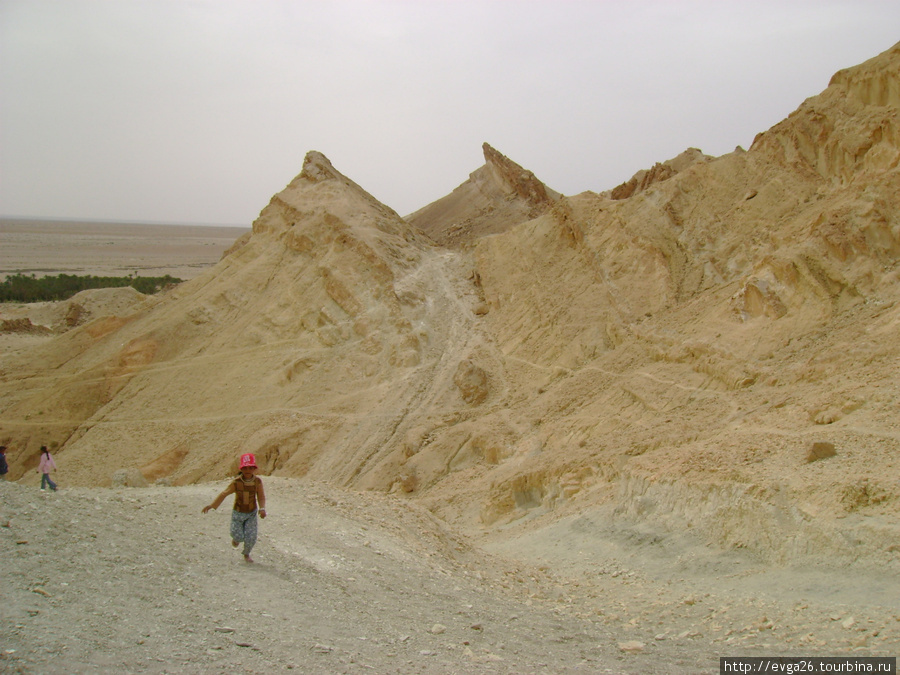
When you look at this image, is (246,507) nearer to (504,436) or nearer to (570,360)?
(504,436)

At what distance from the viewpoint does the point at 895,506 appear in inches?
239

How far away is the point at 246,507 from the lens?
602cm

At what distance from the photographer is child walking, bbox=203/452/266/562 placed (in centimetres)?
599

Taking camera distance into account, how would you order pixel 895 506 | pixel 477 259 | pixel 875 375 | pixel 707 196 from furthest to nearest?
pixel 477 259 < pixel 707 196 < pixel 875 375 < pixel 895 506

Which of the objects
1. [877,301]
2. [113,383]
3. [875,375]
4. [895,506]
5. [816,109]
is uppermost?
[816,109]

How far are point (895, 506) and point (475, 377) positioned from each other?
10.9 metres

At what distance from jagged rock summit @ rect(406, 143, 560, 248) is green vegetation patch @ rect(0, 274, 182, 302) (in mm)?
17146

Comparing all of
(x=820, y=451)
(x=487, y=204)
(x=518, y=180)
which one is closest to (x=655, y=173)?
(x=518, y=180)

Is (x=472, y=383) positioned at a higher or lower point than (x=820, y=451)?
lower

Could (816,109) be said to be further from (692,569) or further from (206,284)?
(206,284)

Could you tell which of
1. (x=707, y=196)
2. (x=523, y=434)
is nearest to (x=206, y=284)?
(x=523, y=434)

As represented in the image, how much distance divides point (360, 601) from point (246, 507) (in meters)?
1.25

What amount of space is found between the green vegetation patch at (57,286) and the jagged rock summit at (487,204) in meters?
17.1

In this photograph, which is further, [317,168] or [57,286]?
[57,286]
